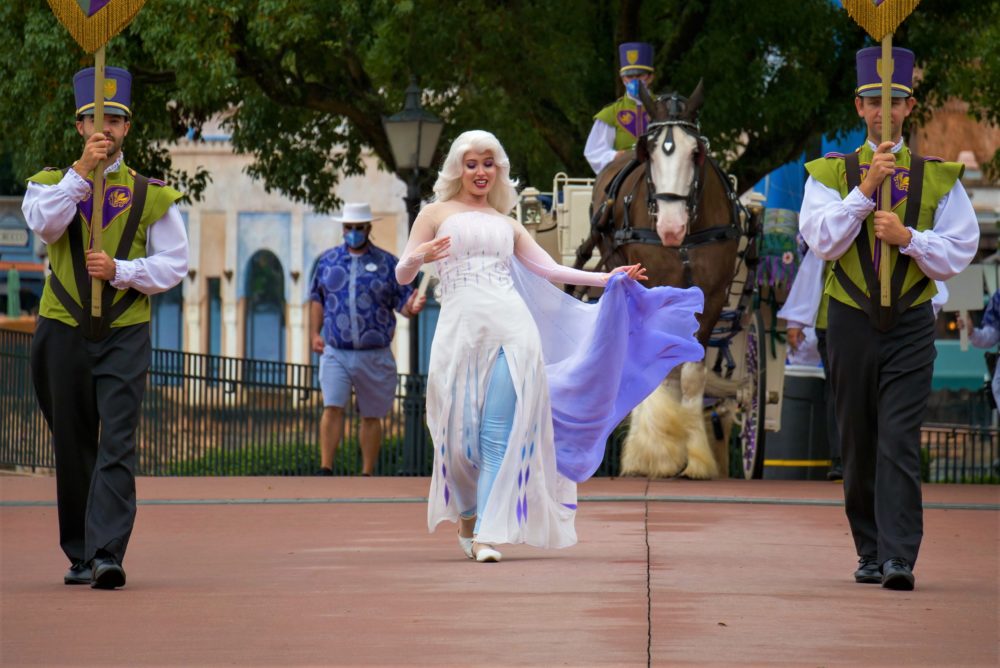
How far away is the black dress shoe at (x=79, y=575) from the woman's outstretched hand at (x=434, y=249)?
214 centimetres

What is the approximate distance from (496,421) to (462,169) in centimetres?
128

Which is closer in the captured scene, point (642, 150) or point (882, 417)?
point (882, 417)

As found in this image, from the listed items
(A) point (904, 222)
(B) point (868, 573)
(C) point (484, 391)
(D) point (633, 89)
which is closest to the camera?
(B) point (868, 573)

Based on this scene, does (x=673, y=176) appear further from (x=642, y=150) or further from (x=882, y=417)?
(x=882, y=417)

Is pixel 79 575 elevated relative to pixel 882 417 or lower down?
lower down

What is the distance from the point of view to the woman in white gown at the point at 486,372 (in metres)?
9.59

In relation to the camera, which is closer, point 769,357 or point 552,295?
point 552,295

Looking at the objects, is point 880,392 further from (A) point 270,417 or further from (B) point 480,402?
(A) point 270,417

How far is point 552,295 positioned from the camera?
10.6 m

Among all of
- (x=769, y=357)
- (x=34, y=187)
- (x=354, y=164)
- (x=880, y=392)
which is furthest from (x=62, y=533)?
(x=354, y=164)

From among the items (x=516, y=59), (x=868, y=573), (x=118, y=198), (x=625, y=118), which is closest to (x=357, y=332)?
(x=625, y=118)

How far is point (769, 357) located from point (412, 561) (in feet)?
24.9

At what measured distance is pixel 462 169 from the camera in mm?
9945

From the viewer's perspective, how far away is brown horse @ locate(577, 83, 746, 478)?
14117 millimetres
